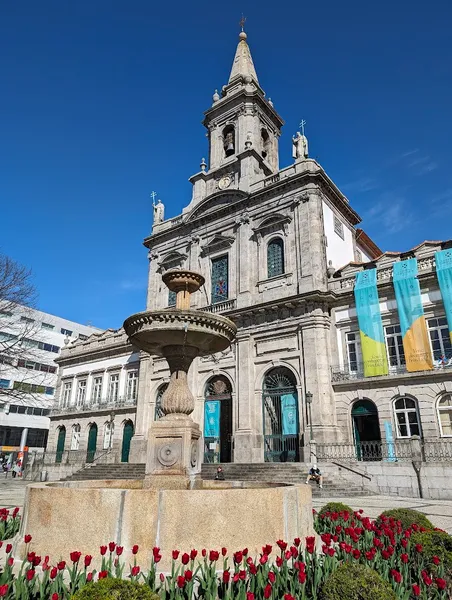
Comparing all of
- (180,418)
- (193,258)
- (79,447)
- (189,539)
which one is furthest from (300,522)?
(79,447)

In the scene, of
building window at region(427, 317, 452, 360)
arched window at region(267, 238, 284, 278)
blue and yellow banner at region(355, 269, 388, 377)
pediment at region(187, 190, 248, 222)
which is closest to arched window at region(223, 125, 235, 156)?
pediment at region(187, 190, 248, 222)

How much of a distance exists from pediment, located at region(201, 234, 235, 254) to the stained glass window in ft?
2.09

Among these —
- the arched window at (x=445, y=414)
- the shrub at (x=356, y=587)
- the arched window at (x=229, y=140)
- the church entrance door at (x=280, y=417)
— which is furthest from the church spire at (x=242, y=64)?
the shrub at (x=356, y=587)

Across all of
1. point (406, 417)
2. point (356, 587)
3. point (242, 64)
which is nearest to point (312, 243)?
point (406, 417)

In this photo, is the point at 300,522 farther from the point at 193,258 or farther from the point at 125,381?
the point at 125,381

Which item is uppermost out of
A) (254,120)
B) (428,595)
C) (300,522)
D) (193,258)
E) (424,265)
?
(254,120)

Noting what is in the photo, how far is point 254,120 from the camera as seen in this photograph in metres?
31.7

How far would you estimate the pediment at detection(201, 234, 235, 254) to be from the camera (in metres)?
27.6

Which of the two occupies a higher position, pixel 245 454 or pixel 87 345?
pixel 87 345

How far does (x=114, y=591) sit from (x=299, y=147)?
2612cm

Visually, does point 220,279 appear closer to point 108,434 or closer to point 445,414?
point 108,434

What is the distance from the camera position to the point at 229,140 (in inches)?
1287

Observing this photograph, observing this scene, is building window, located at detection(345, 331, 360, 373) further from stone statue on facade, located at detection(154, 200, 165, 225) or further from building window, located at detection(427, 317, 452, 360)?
stone statue on facade, located at detection(154, 200, 165, 225)

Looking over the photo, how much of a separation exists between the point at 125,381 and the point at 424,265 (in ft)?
68.1
